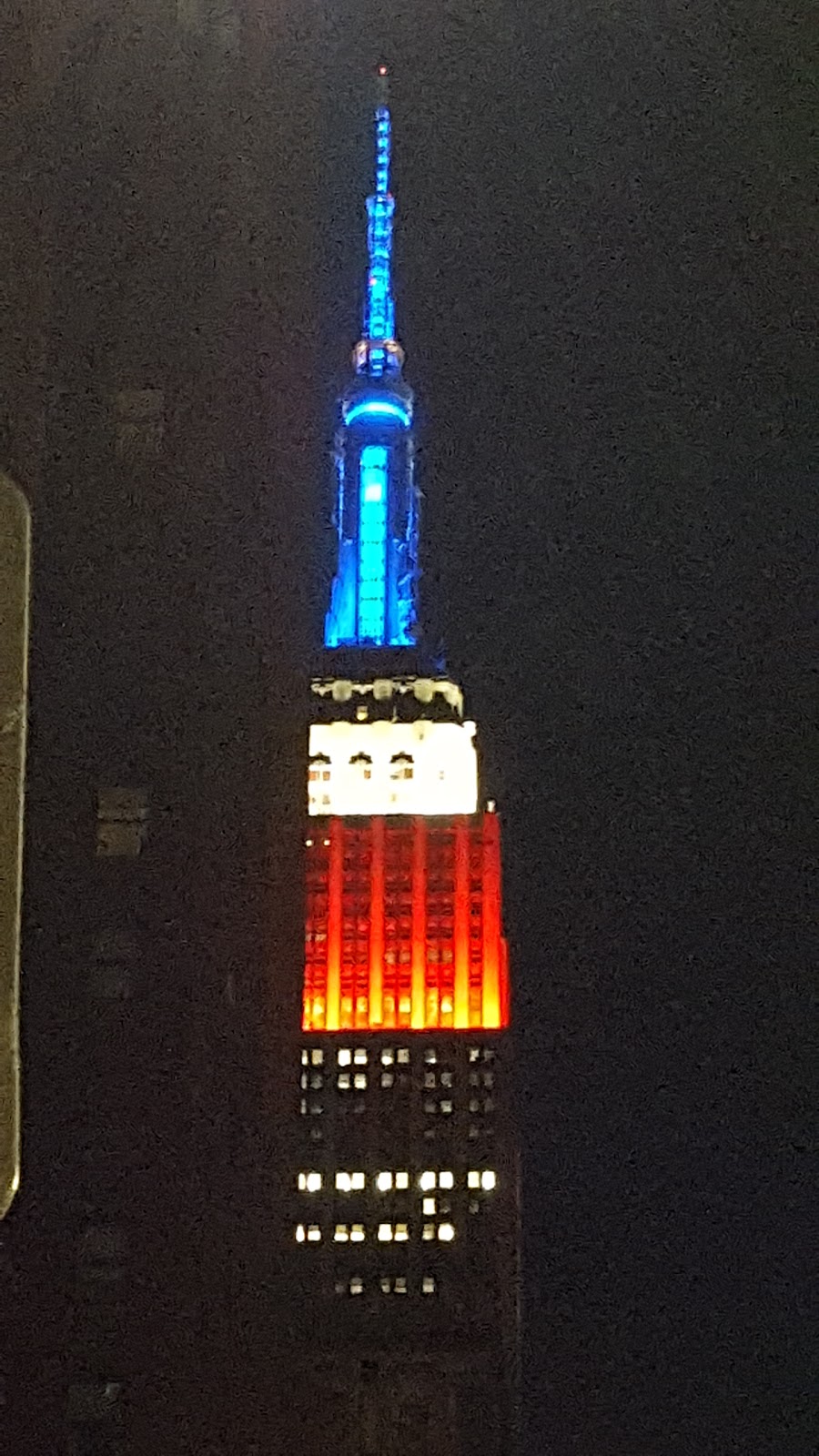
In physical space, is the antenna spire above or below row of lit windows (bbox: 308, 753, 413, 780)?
above

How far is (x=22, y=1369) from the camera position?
600 cm

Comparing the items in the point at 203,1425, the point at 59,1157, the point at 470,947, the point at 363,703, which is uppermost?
the point at 363,703

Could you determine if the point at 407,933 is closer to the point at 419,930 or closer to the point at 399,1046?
the point at 419,930

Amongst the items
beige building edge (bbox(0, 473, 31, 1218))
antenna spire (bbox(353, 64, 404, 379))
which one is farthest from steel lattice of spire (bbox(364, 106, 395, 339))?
beige building edge (bbox(0, 473, 31, 1218))

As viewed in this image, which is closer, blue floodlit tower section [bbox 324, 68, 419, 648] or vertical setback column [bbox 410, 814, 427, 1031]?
vertical setback column [bbox 410, 814, 427, 1031]

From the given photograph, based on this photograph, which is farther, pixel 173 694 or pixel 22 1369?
→ pixel 173 694

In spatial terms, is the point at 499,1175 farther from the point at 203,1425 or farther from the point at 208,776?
the point at 208,776

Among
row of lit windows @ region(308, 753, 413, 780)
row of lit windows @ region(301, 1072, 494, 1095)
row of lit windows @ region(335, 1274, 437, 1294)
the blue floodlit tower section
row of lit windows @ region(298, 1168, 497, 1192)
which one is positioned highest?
the blue floodlit tower section

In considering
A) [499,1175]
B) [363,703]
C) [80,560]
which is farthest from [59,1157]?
[363,703]

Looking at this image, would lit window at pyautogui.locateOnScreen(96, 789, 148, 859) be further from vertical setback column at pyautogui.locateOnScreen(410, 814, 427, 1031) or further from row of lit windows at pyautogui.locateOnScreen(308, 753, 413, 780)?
row of lit windows at pyautogui.locateOnScreen(308, 753, 413, 780)

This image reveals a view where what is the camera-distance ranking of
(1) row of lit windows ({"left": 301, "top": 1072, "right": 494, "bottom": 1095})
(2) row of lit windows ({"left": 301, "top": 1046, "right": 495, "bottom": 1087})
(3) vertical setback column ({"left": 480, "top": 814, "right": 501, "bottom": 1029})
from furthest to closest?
(3) vertical setback column ({"left": 480, "top": 814, "right": 501, "bottom": 1029}) → (2) row of lit windows ({"left": 301, "top": 1046, "right": 495, "bottom": 1087}) → (1) row of lit windows ({"left": 301, "top": 1072, "right": 494, "bottom": 1095})

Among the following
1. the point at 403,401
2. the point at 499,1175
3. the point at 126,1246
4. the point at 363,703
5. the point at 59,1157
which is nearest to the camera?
the point at 59,1157

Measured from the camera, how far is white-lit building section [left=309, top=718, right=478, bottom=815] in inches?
637

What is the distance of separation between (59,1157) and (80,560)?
247 cm
